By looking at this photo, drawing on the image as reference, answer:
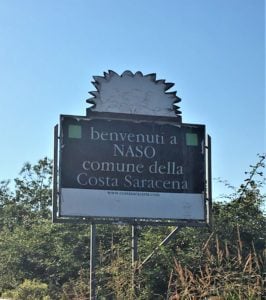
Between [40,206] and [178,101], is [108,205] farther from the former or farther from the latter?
[40,206]

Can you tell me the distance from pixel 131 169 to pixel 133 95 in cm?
139

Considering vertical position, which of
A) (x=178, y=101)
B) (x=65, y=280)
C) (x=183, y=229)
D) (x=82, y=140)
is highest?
(x=178, y=101)

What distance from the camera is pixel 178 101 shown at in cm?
1106

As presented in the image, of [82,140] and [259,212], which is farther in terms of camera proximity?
[259,212]

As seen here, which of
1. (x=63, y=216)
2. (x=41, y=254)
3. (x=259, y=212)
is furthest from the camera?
(x=41, y=254)

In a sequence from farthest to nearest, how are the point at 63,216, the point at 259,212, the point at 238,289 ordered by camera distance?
1. the point at 259,212
2. the point at 63,216
3. the point at 238,289

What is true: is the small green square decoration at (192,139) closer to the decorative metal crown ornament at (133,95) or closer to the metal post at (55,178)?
the decorative metal crown ornament at (133,95)

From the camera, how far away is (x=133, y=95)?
Answer: 10.9 metres

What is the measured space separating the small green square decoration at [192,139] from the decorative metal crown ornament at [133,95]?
0.41 metres

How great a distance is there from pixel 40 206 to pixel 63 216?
78.2ft

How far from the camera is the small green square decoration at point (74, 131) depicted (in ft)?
33.4

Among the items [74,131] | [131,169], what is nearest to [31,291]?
[131,169]

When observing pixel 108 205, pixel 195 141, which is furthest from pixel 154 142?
pixel 108 205

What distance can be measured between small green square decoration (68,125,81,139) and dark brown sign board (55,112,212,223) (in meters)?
0.02
